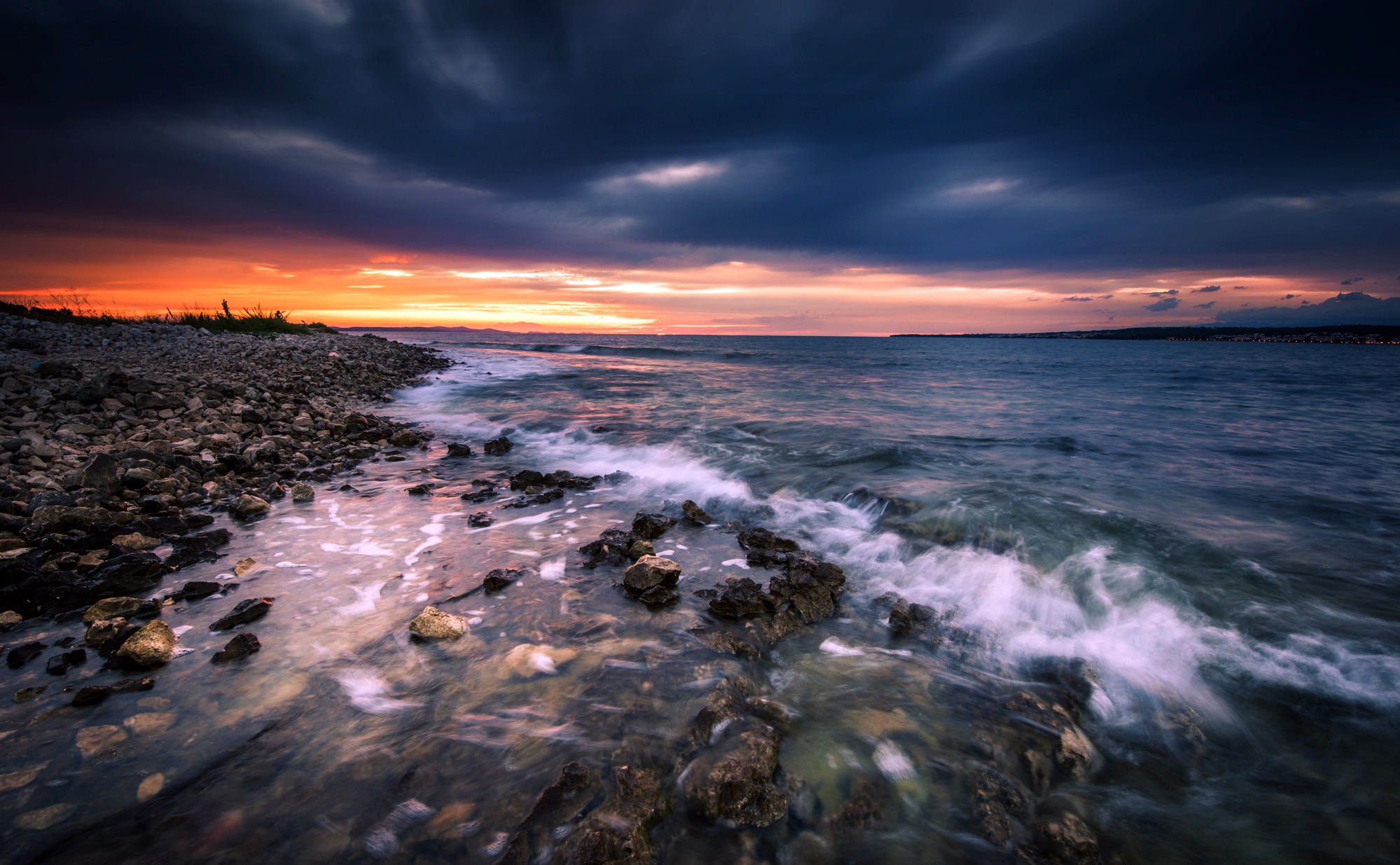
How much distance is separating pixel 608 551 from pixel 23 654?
406cm

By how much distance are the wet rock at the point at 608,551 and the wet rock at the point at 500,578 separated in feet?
2.22

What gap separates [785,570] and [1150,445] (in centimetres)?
1215

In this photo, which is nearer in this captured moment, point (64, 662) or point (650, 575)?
point (64, 662)

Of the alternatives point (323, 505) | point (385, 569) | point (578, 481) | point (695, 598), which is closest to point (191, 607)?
point (385, 569)

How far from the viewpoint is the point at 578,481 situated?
8.09 metres

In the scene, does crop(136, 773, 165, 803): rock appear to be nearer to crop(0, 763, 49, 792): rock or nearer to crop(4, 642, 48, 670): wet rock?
crop(0, 763, 49, 792): rock

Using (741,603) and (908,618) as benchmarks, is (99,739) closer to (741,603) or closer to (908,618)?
(741,603)

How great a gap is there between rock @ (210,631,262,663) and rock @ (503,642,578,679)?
176 centimetres

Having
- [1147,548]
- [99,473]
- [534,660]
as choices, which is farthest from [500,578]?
[1147,548]

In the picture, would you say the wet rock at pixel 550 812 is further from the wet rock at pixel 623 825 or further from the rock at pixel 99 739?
the rock at pixel 99 739

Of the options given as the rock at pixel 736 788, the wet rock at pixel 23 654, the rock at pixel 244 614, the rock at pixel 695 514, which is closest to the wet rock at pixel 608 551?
the rock at pixel 695 514

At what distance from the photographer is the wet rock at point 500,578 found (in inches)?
183

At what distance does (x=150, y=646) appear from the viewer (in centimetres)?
335

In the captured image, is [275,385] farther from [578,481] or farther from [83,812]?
[83,812]
